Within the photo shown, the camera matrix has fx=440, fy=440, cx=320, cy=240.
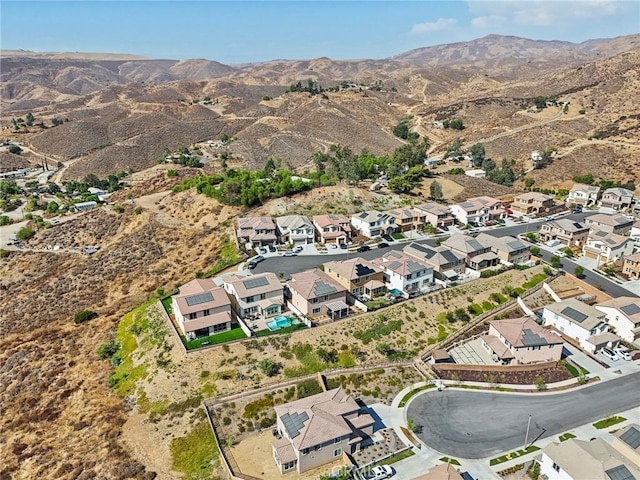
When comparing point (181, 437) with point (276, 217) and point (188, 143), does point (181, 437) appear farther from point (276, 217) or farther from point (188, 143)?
point (188, 143)

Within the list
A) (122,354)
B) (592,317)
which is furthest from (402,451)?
(122,354)

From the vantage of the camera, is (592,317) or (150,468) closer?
(150,468)

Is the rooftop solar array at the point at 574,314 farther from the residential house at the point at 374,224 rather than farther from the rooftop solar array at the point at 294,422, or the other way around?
the rooftop solar array at the point at 294,422

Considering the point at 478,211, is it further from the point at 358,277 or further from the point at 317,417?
the point at 317,417

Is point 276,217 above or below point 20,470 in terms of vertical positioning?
above

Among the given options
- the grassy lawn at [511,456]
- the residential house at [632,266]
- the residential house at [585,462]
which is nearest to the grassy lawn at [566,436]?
the grassy lawn at [511,456]
